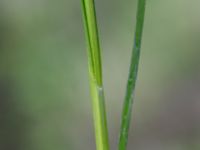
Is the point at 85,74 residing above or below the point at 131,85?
below

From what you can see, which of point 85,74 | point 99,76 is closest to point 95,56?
point 99,76

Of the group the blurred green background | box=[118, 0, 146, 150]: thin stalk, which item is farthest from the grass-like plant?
the blurred green background

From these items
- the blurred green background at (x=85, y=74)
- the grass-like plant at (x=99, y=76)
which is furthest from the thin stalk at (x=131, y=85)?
the blurred green background at (x=85, y=74)

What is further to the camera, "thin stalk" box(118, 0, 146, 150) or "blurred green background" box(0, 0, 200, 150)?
"blurred green background" box(0, 0, 200, 150)

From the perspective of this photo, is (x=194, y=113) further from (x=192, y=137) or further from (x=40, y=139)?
(x=40, y=139)

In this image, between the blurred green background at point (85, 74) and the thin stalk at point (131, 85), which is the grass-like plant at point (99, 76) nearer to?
the thin stalk at point (131, 85)

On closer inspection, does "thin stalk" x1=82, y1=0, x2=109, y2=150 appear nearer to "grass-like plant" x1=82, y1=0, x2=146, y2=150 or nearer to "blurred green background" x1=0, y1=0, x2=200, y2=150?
"grass-like plant" x1=82, y1=0, x2=146, y2=150

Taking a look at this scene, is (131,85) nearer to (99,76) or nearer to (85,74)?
(99,76)
